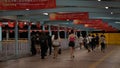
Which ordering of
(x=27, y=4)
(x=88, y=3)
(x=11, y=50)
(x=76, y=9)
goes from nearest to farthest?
(x=27, y=4), (x=88, y=3), (x=11, y=50), (x=76, y=9)

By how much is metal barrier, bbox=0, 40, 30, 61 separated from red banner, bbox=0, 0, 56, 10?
825cm

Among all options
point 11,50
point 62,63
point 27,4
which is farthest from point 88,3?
point 27,4

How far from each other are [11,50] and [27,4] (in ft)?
42.0

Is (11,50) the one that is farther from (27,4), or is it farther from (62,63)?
(27,4)

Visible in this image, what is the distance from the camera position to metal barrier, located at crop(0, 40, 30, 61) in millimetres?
29656

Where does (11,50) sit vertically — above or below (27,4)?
below

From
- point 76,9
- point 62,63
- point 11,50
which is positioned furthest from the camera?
point 76,9

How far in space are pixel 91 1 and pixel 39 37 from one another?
459cm

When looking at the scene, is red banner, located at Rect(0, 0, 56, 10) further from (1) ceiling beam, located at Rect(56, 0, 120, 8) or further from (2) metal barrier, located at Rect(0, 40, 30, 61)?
(1) ceiling beam, located at Rect(56, 0, 120, 8)

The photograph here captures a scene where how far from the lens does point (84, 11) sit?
33.9 meters

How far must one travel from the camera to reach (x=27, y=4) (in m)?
19.9

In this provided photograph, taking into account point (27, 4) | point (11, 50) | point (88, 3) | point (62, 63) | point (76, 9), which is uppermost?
point (27, 4)

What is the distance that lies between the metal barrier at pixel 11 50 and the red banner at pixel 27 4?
27.1 ft

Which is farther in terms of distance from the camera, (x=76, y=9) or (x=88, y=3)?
(x=76, y=9)
